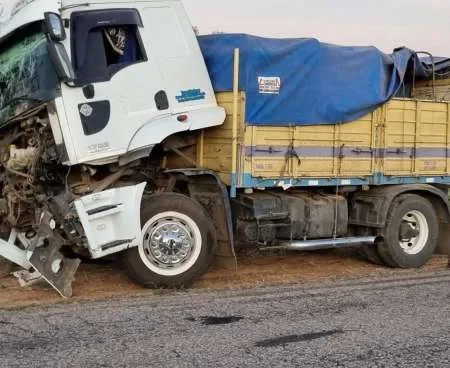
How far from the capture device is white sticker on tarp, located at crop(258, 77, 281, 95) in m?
8.44

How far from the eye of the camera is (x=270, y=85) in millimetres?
8508

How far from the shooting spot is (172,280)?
7.87 m

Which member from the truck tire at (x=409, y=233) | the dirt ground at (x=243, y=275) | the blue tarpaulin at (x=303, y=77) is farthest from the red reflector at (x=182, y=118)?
the truck tire at (x=409, y=233)

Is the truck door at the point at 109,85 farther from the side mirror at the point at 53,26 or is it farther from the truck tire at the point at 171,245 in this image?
the truck tire at the point at 171,245

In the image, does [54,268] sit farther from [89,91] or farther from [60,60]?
[60,60]

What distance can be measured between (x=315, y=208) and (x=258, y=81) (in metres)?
1.91

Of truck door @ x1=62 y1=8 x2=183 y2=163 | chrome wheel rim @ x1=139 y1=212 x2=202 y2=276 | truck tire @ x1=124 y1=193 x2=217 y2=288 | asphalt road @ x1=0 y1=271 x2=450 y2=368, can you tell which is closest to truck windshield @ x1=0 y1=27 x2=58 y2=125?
truck door @ x1=62 y1=8 x2=183 y2=163

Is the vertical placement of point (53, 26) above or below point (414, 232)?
above

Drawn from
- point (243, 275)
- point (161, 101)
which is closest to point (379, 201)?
point (243, 275)

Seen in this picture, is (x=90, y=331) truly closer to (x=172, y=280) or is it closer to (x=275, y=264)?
(x=172, y=280)

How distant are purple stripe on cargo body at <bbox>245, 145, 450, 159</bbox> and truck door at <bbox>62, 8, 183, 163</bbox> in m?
1.34

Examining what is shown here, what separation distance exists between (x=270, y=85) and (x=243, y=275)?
8.27 feet

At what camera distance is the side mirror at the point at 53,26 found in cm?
706

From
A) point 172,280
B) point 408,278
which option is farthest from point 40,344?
point 408,278
